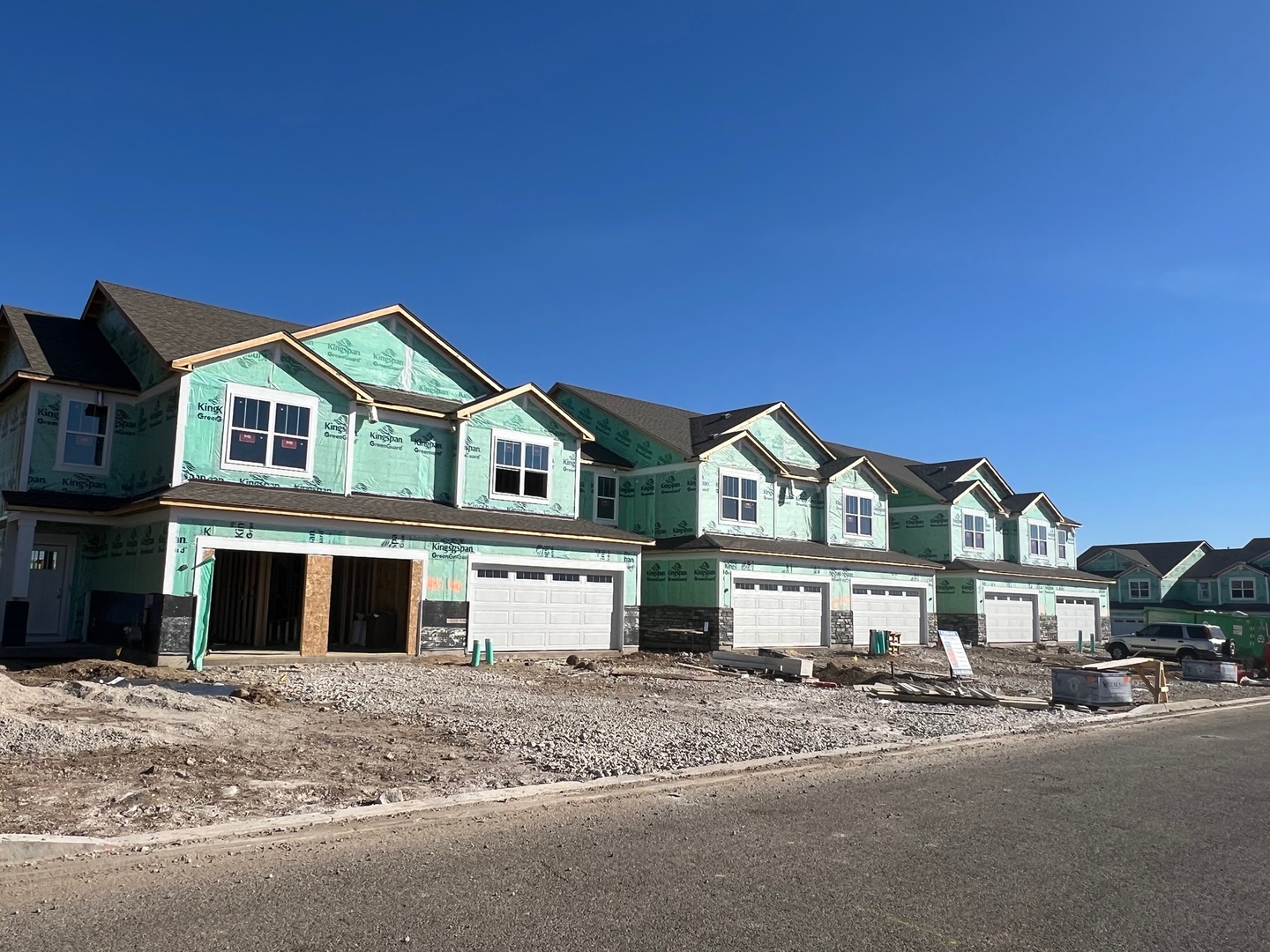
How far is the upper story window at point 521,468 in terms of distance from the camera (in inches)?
1024

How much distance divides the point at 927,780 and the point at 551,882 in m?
5.75

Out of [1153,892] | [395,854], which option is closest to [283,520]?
[395,854]

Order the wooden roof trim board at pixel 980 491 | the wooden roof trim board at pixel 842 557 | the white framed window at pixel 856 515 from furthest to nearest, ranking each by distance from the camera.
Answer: the wooden roof trim board at pixel 980 491
the white framed window at pixel 856 515
the wooden roof trim board at pixel 842 557

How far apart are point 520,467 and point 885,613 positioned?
16.3m

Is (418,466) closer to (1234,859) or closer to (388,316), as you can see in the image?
(388,316)

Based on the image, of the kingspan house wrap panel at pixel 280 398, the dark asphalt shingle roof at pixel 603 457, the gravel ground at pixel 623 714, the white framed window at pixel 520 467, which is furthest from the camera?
the dark asphalt shingle roof at pixel 603 457

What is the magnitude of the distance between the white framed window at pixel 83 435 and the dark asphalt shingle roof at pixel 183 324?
6.97 feet

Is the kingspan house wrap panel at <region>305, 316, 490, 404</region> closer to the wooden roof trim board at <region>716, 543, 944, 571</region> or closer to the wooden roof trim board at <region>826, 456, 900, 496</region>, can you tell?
the wooden roof trim board at <region>716, 543, 944, 571</region>

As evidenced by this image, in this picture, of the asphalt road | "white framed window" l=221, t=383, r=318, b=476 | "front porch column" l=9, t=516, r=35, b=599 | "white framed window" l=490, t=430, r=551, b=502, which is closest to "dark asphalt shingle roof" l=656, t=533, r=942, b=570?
"white framed window" l=490, t=430, r=551, b=502

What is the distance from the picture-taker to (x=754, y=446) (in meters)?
32.8

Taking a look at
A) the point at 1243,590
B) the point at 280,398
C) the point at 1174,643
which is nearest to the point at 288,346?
the point at 280,398

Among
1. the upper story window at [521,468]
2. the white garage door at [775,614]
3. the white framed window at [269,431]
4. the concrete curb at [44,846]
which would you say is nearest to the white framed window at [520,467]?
the upper story window at [521,468]

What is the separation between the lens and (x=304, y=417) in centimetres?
2228

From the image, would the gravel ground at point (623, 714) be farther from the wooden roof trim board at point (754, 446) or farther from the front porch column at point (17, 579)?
the wooden roof trim board at point (754, 446)
